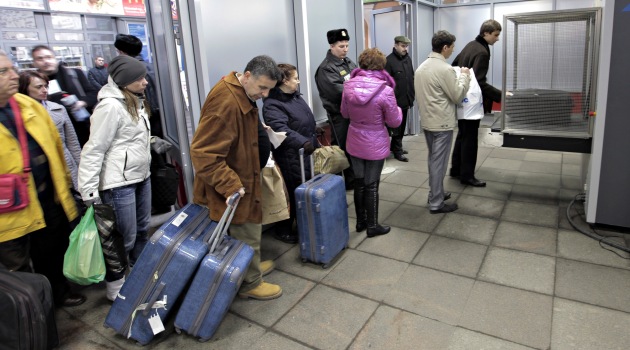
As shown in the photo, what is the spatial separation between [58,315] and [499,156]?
18.5 feet

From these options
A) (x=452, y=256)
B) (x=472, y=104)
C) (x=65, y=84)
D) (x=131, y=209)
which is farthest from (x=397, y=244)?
(x=65, y=84)

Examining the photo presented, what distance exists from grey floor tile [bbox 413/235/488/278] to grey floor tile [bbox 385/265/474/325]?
0.32ft

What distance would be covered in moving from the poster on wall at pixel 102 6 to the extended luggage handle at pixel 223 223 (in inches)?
254

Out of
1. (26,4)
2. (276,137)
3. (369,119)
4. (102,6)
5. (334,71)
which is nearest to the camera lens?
(276,137)

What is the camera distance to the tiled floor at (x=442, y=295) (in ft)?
7.83

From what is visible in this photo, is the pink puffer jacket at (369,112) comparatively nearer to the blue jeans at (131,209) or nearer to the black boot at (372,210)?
the black boot at (372,210)

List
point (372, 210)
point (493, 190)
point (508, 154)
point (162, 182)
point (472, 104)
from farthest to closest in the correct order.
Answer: point (508, 154), point (493, 190), point (472, 104), point (372, 210), point (162, 182)

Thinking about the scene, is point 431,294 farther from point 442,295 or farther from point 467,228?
point 467,228

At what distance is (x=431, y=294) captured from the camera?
110 inches

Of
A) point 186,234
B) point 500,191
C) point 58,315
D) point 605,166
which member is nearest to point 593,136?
point 605,166

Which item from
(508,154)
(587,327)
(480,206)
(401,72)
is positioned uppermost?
(401,72)

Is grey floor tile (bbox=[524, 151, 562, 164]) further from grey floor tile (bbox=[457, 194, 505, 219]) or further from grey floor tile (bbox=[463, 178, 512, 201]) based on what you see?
grey floor tile (bbox=[457, 194, 505, 219])

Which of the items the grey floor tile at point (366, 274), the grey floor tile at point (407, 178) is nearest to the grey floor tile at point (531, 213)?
the grey floor tile at point (407, 178)

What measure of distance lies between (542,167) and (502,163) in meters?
0.49
